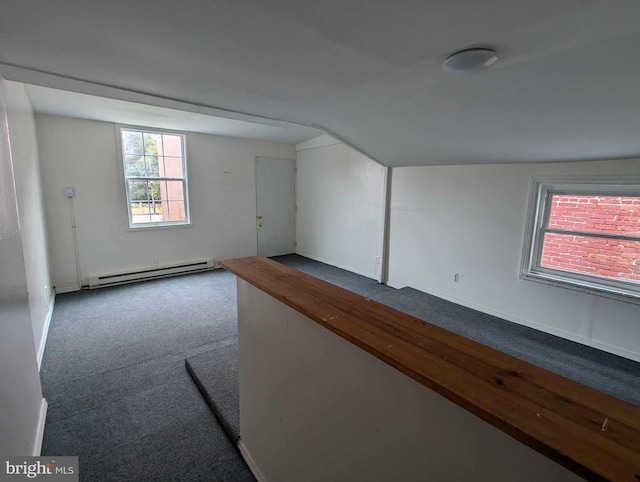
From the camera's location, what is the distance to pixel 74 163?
4031mm

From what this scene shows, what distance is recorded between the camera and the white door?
19.0ft

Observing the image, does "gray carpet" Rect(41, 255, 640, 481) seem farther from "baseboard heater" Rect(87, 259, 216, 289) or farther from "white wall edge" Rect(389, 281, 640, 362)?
"baseboard heater" Rect(87, 259, 216, 289)

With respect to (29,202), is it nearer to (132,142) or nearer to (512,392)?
(132,142)

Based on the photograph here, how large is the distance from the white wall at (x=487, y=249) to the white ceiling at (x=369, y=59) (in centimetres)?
67

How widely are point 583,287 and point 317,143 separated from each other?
14.2ft

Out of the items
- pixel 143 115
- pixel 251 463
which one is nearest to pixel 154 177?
pixel 143 115

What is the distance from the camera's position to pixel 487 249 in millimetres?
3410

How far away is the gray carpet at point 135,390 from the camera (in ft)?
5.53

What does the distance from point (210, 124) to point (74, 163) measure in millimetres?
1856

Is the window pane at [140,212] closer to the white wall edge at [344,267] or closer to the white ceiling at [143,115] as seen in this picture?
the white ceiling at [143,115]

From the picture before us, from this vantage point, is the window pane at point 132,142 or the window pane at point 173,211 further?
the window pane at point 173,211

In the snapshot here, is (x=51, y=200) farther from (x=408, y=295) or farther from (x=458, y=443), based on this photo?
(x=458, y=443)

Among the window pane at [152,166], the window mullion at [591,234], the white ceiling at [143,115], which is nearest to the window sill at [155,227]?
the window pane at [152,166]

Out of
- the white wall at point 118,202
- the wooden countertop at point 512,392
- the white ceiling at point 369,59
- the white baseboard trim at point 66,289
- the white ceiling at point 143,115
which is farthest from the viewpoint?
the white baseboard trim at point 66,289
